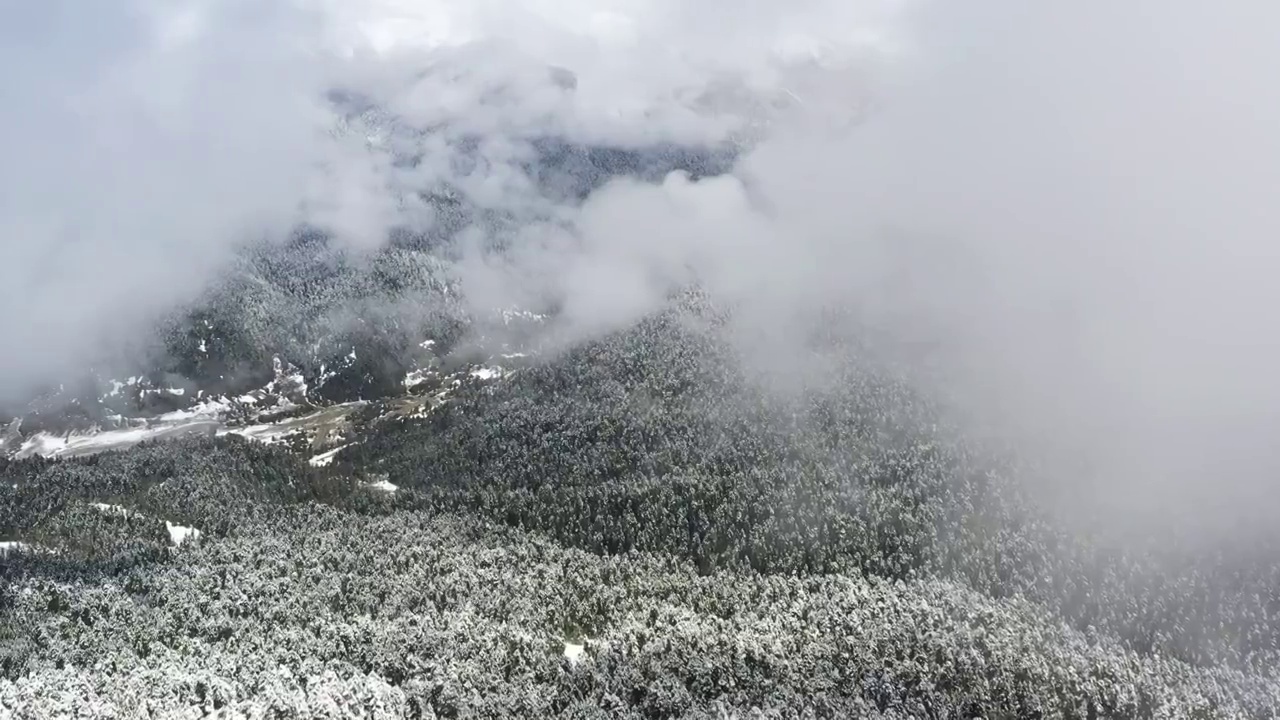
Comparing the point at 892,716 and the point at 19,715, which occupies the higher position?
the point at 892,716

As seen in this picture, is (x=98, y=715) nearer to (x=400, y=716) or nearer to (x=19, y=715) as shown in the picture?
(x=19, y=715)

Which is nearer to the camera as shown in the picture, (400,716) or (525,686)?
(400,716)

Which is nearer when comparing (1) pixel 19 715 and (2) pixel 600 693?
(1) pixel 19 715

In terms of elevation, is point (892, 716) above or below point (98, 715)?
above

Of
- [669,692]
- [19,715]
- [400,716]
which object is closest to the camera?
[19,715]

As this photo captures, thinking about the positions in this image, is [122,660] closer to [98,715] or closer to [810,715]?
[98,715]

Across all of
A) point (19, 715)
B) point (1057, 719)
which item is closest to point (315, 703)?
point (19, 715)

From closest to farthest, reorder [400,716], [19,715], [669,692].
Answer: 1. [19,715]
2. [400,716]
3. [669,692]

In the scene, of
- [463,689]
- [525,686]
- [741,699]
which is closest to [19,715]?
[463,689]
